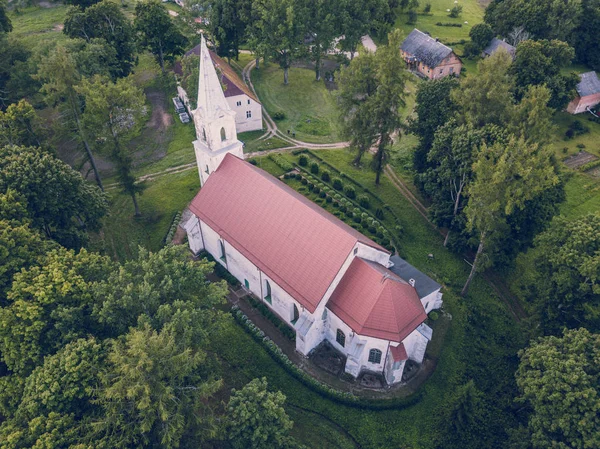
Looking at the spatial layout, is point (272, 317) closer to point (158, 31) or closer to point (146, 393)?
point (146, 393)

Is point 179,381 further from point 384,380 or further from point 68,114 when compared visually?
point 68,114

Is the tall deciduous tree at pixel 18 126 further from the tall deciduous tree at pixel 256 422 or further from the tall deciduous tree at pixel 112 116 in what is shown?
the tall deciduous tree at pixel 256 422

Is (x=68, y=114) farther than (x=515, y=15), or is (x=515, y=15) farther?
(x=515, y=15)

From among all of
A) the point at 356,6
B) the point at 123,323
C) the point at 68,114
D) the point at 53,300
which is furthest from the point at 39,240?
the point at 356,6

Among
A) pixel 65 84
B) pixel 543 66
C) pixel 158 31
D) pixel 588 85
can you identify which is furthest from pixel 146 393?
pixel 588 85

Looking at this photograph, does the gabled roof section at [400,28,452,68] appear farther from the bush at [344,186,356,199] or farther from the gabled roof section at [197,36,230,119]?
the gabled roof section at [197,36,230,119]
